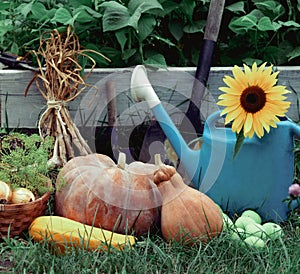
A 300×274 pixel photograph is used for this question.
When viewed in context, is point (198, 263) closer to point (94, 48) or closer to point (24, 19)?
point (94, 48)

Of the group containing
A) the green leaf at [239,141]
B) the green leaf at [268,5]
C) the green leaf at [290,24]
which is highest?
the green leaf at [268,5]

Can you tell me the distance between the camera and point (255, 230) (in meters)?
2.36

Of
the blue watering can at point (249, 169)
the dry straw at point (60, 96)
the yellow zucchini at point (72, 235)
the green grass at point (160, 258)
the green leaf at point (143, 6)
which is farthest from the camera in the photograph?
the green leaf at point (143, 6)

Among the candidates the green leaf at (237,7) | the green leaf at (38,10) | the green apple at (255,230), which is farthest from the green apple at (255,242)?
the green leaf at (38,10)

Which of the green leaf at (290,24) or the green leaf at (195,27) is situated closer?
the green leaf at (290,24)

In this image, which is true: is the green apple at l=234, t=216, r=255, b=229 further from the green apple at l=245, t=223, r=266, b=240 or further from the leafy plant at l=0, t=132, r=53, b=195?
the leafy plant at l=0, t=132, r=53, b=195

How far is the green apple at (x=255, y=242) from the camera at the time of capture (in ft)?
7.43

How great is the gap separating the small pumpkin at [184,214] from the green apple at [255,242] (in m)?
0.12

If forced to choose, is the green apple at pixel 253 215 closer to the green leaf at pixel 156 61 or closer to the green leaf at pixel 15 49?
the green leaf at pixel 156 61

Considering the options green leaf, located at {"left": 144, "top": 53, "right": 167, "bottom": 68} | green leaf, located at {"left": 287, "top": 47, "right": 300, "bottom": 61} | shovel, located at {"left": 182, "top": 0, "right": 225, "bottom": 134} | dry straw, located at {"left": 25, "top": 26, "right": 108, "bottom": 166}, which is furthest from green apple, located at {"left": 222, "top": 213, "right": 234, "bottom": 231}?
green leaf, located at {"left": 287, "top": 47, "right": 300, "bottom": 61}

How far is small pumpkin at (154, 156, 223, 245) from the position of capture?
232 cm

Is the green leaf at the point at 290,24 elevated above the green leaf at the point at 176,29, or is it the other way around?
the green leaf at the point at 290,24

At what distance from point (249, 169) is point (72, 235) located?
80 centimetres

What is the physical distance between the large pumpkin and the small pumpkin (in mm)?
85
